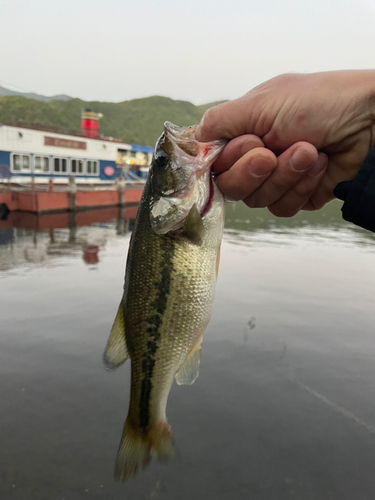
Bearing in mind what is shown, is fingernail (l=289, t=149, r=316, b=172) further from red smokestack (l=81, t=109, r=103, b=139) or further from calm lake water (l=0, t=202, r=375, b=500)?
red smokestack (l=81, t=109, r=103, b=139)

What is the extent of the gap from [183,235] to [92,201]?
28604mm

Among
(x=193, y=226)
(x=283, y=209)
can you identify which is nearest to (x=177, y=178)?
(x=193, y=226)

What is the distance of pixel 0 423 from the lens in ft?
17.7

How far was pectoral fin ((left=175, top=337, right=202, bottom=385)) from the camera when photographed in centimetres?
277

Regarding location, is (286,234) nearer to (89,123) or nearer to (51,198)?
(51,198)

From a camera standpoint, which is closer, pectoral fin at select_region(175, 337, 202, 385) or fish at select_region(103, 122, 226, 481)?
fish at select_region(103, 122, 226, 481)

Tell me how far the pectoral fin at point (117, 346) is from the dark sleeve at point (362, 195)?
5.96ft

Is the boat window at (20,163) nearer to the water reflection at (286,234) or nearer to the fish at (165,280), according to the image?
the water reflection at (286,234)

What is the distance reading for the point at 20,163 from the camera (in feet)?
91.7

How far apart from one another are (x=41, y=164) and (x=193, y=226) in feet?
99.2

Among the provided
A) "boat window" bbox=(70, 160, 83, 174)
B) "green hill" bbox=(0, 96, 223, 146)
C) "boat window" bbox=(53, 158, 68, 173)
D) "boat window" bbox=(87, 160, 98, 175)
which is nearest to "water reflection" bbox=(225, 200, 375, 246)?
"boat window" bbox=(87, 160, 98, 175)

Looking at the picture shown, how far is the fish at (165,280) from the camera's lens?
8.37ft

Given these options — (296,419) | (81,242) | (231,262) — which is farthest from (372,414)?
(81,242)

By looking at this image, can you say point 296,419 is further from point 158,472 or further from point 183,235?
point 183,235
